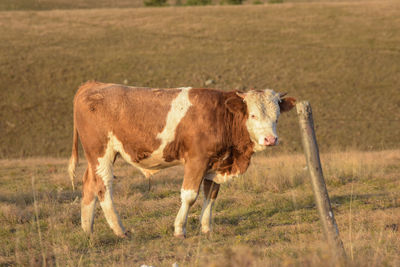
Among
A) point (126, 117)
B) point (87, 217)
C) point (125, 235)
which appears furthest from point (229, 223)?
point (126, 117)

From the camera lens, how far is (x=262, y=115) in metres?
7.50

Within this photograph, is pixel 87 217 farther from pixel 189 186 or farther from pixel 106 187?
pixel 189 186

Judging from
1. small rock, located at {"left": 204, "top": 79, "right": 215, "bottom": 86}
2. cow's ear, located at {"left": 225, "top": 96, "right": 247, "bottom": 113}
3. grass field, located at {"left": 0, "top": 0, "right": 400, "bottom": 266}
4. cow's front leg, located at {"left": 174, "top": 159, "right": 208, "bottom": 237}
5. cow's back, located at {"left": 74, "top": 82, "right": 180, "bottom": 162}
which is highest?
cow's ear, located at {"left": 225, "top": 96, "right": 247, "bottom": 113}

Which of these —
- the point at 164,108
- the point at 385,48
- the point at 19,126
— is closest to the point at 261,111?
the point at 164,108

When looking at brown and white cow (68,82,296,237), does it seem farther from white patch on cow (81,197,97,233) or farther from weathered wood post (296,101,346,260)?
weathered wood post (296,101,346,260)

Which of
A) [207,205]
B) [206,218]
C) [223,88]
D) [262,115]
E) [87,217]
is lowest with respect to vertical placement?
[223,88]

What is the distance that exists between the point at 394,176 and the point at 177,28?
3358 cm

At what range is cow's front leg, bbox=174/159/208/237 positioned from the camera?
7.64 m

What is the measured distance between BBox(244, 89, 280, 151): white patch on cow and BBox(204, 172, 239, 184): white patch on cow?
70 centimetres

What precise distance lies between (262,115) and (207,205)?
5.58ft


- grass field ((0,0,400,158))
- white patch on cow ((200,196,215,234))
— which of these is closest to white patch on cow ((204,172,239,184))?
white patch on cow ((200,196,215,234))

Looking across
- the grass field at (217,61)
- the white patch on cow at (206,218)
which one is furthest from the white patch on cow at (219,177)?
the grass field at (217,61)

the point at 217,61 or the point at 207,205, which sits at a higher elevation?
the point at 207,205

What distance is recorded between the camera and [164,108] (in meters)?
7.85
